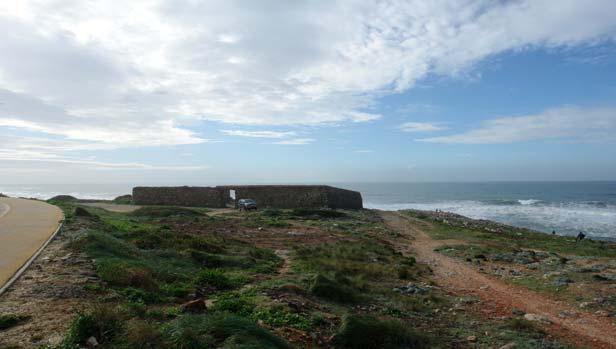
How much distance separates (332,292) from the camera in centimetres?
894

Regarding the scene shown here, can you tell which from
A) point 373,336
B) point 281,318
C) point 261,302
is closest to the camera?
point 373,336

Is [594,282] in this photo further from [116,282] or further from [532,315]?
[116,282]

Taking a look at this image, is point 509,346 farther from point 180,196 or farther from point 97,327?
point 180,196

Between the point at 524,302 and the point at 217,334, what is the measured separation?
7873 mm

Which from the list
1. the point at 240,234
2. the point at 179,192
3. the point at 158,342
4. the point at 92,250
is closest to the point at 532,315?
the point at 158,342

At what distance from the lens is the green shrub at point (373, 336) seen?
6.27m

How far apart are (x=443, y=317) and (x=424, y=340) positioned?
78.2 inches

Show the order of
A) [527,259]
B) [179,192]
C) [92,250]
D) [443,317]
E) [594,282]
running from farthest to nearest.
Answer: [179,192], [527,259], [594,282], [92,250], [443,317]

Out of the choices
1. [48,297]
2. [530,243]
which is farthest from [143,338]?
[530,243]

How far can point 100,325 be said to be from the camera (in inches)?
203

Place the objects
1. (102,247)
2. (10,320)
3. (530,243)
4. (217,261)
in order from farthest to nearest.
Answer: (530,243) → (217,261) → (102,247) → (10,320)

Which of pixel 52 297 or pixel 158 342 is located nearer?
pixel 158 342

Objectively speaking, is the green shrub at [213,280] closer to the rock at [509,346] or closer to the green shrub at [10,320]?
the green shrub at [10,320]

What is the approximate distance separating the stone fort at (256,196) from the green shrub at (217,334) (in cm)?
3270
